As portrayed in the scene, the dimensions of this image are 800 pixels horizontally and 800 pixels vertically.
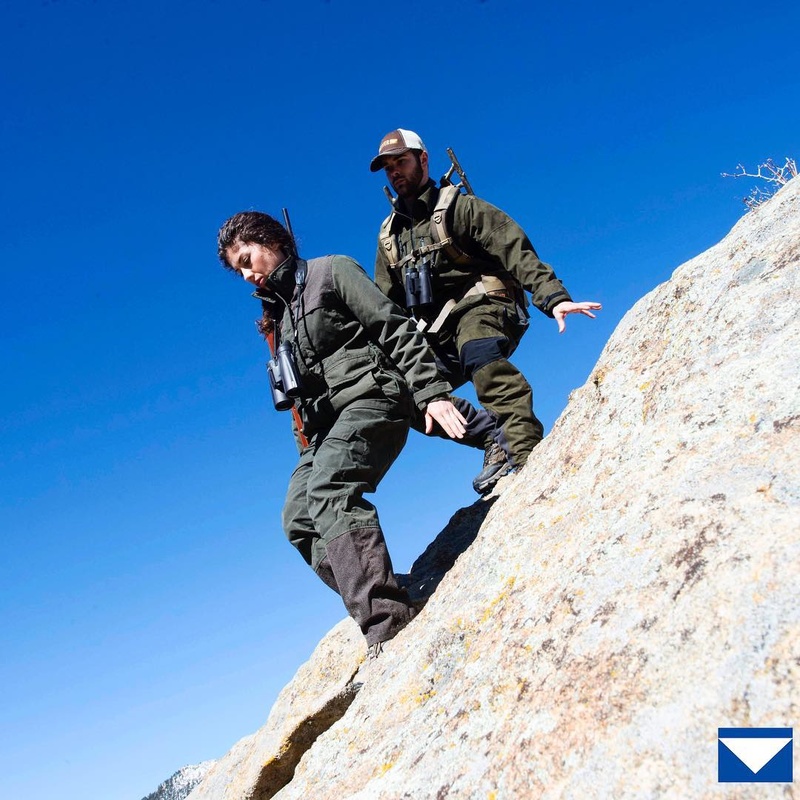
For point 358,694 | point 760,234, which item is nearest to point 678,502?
point 760,234

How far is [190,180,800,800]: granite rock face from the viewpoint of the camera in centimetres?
194

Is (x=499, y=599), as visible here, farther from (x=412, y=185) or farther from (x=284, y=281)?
(x=412, y=185)

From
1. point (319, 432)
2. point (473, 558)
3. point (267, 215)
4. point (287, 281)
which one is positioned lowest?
point (473, 558)

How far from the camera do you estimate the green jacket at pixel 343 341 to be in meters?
4.78

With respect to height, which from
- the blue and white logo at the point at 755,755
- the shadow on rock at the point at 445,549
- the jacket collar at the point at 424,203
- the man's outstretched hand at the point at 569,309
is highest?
the jacket collar at the point at 424,203

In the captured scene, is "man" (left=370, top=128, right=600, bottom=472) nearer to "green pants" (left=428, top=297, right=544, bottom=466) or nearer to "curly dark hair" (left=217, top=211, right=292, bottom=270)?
"green pants" (left=428, top=297, right=544, bottom=466)

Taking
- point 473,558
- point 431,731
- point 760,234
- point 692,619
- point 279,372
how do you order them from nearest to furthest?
point 692,619, point 431,731, point 760,234, point 473,558, point 279,372

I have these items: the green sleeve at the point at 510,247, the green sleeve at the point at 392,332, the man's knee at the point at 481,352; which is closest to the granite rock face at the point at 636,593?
the green sleeve at the point at 392,332

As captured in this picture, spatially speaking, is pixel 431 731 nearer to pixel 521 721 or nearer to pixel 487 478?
pixel 521 721

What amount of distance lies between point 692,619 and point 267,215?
13.6 feet

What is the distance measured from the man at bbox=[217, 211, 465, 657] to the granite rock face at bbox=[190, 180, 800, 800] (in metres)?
0.45

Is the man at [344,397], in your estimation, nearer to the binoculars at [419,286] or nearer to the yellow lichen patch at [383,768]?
the binoculars at [419,286]

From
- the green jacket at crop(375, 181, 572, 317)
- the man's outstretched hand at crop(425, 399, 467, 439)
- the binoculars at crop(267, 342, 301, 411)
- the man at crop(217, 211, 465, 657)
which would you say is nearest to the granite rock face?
the man at crop(217, 211, 465, 657)

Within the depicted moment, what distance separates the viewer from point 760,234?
3791 mm
